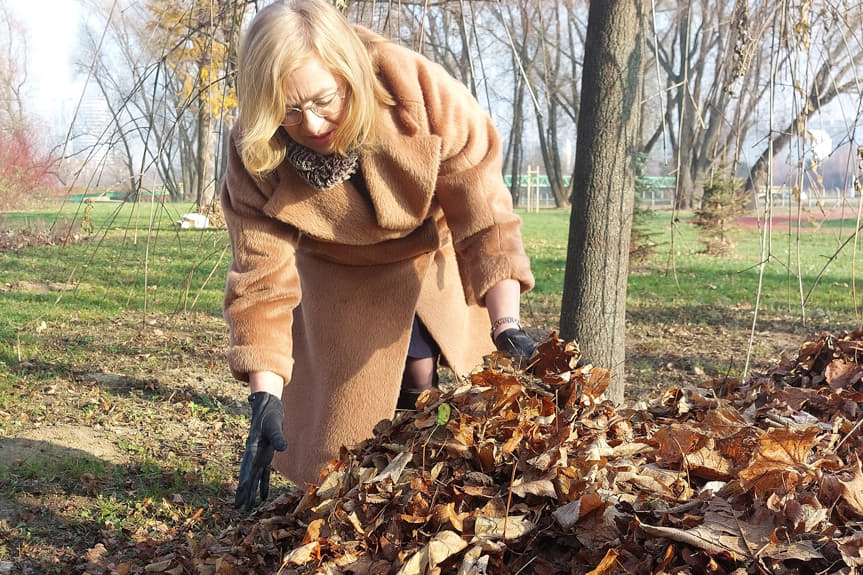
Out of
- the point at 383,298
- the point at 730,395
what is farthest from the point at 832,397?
the point at 383,298

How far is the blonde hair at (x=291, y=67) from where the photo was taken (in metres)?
1.77

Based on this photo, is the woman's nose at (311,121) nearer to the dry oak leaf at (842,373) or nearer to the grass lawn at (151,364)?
the grass lawn at (151,364)

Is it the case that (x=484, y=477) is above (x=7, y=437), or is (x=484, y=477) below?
above

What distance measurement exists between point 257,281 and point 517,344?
0.74 m

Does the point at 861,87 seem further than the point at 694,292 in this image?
No

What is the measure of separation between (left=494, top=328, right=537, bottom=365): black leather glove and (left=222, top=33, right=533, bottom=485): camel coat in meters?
0.16

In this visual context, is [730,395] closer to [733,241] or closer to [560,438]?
[560,438]

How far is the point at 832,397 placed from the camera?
179 cm

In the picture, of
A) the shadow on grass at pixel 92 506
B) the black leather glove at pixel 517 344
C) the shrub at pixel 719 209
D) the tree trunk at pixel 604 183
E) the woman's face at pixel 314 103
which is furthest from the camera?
the shrub at pixel 719 209

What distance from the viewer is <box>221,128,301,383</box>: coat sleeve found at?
203cm

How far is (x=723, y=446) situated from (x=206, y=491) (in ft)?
7.86

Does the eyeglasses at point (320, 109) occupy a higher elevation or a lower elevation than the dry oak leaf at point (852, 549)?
higher

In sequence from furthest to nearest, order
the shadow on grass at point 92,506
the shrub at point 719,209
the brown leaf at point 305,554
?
the shrub at point 719,209
the shadow on grass at point 92,506
the brown leaf at point 305,554

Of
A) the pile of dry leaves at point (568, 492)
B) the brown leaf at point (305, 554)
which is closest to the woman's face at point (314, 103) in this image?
the pile of dry leaves at point (568, 492)
